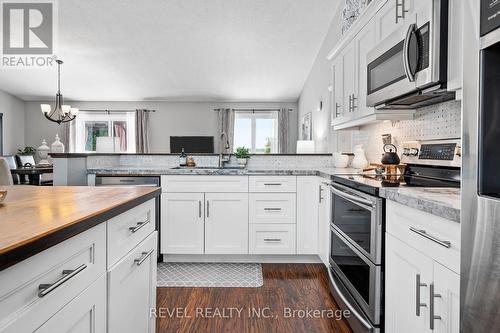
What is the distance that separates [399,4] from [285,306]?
1966 mm

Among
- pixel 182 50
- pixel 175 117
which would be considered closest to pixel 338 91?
pixel 182 50

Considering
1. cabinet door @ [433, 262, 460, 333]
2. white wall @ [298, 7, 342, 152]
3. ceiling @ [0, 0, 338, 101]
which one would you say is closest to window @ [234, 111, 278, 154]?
ceiling @ [0, 0, 338, 101]

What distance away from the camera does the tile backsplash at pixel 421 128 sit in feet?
5.80

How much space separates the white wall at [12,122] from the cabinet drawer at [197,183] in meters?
7.10

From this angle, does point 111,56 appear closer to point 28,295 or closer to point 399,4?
point 399,4

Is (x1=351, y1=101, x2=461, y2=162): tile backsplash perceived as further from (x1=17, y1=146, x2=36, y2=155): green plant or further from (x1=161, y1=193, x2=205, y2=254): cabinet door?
(x1=17, y1=146, x2=36, y2=155): green plant

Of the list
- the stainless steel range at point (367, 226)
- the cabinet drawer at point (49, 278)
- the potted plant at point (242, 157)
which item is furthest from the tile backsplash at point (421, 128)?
the cabinet drawer at point (49, 278)

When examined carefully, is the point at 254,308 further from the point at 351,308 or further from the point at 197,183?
the point at 197,183

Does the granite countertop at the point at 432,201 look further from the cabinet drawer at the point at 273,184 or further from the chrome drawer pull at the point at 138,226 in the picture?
the cabinet drawer at the point at 273,184

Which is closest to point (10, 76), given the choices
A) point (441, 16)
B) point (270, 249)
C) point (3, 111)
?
point (3, 111)

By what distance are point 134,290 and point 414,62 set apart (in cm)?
162

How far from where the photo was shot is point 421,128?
208 centimetres

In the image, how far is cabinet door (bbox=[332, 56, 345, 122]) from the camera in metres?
2.82

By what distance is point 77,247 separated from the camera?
0.76 meters
